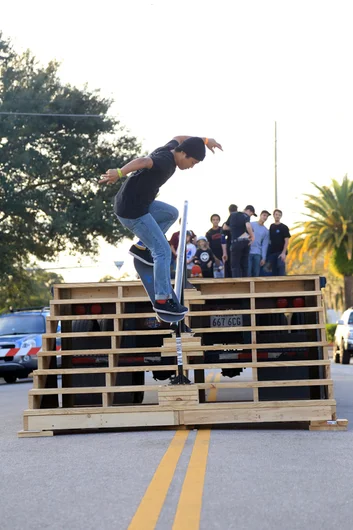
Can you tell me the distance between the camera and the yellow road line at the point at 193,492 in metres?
6.00

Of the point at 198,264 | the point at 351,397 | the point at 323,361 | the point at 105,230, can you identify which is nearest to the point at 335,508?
the point at 323,361

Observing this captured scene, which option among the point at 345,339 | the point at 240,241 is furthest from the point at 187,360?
the point at 345,339

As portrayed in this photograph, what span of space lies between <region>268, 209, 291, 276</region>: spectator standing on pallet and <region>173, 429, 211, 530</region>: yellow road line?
32.5ft

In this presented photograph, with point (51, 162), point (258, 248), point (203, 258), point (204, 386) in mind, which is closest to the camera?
point (204, 386)

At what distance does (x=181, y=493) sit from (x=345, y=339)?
77.1 ft

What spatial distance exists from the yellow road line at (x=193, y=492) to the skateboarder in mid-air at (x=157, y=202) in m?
1.59

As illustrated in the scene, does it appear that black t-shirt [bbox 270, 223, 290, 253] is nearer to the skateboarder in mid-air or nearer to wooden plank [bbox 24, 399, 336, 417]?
wooden plank [bbox 24, 399, 336, 417]

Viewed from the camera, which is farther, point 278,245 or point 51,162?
point 51,162

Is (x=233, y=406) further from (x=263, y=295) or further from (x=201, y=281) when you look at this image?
(x=201, y=281)

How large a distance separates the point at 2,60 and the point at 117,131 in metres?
4.99

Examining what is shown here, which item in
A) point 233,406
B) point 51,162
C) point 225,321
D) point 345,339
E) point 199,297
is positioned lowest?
point 233,406

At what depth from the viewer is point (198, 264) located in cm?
1945

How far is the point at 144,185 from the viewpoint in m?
10.1

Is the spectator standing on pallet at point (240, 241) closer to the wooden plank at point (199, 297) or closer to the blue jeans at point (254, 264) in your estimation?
the blue jeans at point (254, 264)
